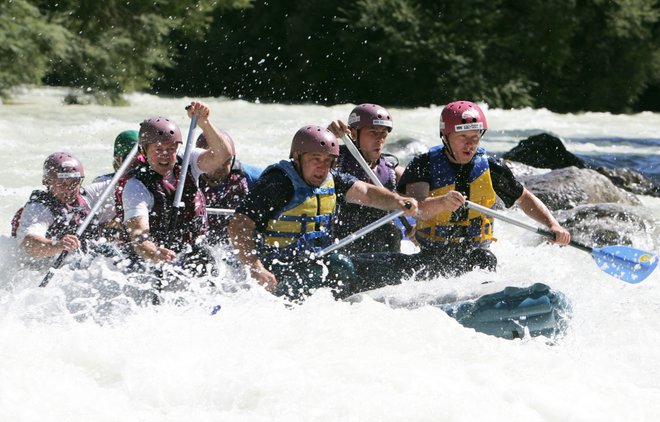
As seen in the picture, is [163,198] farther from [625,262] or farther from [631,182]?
[631,182]

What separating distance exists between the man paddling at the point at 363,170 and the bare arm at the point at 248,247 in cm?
119

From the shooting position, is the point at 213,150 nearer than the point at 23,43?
Yes

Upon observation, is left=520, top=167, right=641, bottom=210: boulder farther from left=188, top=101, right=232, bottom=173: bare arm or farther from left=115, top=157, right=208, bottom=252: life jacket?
left=115, top=157, right=208, bottom=252: life jacket

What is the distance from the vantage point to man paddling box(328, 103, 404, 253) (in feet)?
21.1

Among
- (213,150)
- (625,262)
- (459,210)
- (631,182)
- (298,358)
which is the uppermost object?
(213,150)

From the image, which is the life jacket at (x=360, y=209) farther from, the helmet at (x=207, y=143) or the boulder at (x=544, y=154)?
the boulder at (x=544, y=154)

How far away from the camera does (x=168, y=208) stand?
5.57m

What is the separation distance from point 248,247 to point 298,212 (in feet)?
1.25

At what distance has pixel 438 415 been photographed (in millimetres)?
4480

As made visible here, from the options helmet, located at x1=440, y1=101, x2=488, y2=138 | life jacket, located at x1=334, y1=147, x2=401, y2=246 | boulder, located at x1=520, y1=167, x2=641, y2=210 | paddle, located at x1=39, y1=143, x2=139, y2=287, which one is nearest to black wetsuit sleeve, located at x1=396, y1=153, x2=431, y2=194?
helmet, located at x1=440, y1=101, x2=488, y2=138

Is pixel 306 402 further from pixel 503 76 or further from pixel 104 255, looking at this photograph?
pixel 503 76

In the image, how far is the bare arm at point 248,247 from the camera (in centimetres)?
522

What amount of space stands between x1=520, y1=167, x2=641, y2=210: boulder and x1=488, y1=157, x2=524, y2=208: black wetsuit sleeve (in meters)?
4.70

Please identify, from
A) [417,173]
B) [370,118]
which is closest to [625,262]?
[417,173]
